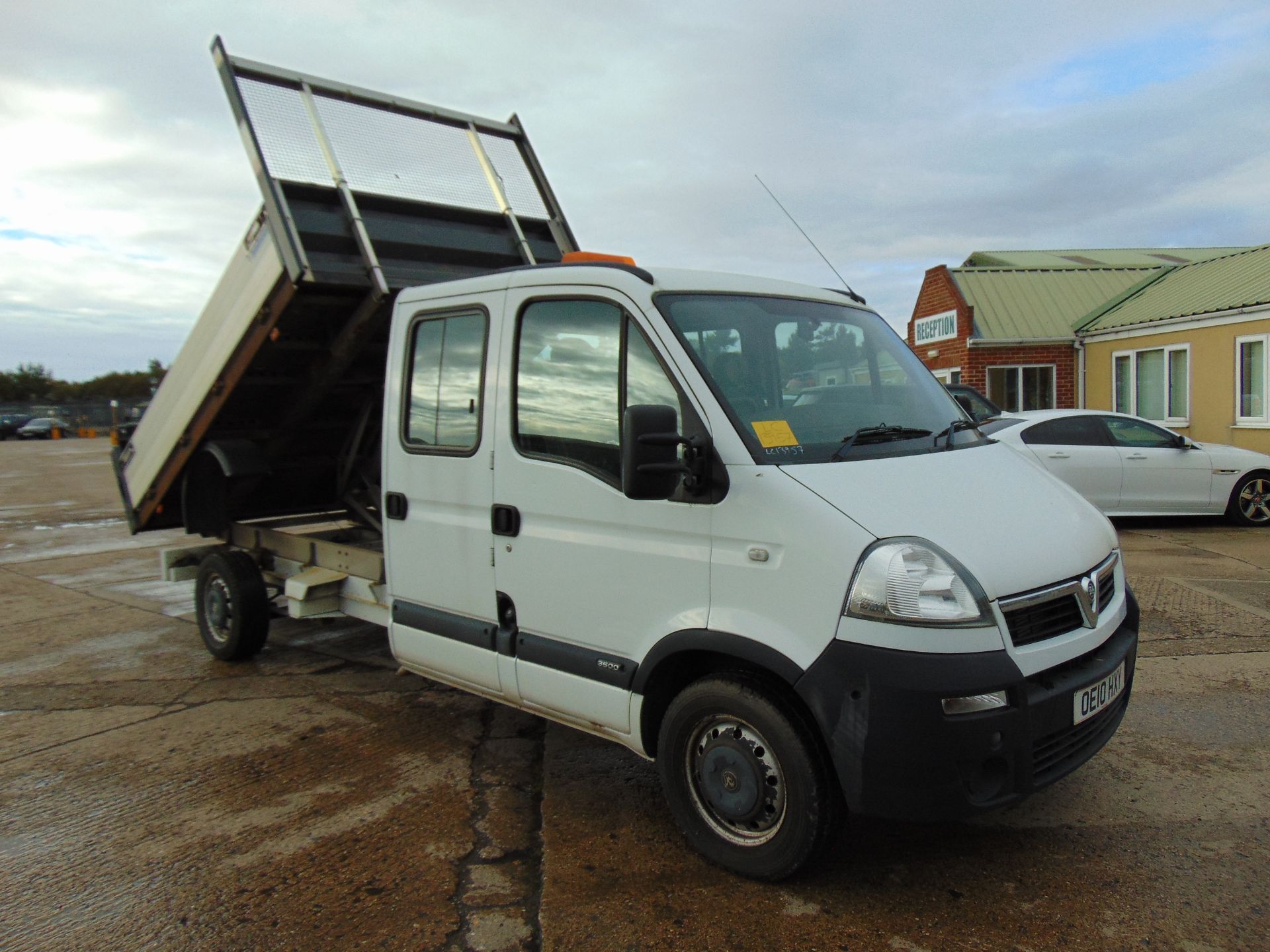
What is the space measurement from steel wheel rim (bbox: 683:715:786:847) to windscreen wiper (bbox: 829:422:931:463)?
1.05 meters

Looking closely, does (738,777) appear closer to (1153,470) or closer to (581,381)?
(581,381)

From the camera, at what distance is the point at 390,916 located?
10.5 feet

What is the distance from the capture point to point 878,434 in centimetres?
356

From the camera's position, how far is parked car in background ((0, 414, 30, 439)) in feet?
178

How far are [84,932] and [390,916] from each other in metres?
1.05

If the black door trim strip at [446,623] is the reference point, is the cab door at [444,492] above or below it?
above

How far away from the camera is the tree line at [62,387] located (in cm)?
7888

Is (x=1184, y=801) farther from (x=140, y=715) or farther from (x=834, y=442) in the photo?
(x=140, y=715)

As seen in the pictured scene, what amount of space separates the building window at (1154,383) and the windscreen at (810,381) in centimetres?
1507

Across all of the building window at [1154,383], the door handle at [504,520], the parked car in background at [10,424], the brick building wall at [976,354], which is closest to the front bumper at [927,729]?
the door handle at [504,520]

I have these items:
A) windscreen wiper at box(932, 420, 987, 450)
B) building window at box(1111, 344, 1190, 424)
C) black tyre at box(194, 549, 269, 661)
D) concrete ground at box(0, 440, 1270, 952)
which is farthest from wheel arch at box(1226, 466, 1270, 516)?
black tyre at box(194, 549, 269, 661)

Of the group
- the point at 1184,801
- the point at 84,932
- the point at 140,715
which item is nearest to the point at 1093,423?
the point at 1184,801

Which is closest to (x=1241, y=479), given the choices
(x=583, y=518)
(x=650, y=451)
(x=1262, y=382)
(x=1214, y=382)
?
(x=1262, y=382)

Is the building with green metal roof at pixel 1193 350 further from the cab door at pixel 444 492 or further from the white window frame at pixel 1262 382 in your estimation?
the cab door at pixel 444 492
